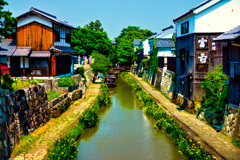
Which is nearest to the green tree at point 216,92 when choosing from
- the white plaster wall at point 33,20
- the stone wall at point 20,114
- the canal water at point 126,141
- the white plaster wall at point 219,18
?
the canal water at point 126,141

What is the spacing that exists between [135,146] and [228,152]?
16.5 ft

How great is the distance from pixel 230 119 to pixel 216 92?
3017 mm

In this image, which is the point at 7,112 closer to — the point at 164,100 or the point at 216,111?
the point at 216,111

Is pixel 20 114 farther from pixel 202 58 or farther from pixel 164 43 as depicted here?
pixel 164 43

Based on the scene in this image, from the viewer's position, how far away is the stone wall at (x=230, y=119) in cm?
→ 1220

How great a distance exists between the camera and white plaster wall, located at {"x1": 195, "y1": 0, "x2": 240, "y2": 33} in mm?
17656

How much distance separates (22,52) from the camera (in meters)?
23.5

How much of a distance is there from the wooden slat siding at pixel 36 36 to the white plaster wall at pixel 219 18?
47.0 feet

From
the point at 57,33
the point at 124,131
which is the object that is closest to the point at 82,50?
the point at 57,33

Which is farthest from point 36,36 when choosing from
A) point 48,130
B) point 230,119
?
point 230,119

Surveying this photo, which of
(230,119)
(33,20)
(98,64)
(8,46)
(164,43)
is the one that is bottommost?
(230,119)

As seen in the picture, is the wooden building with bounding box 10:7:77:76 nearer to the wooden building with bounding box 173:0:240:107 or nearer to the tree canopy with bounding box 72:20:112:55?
the wooden building with bounding box 173:0:240:107

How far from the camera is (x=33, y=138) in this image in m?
12.8

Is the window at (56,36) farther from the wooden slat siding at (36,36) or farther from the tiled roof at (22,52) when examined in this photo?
the tiled roof at (22,52)
